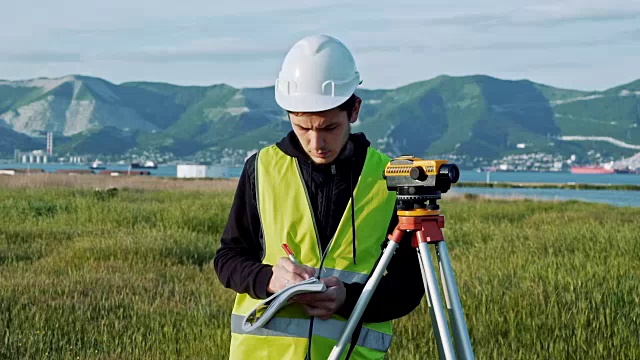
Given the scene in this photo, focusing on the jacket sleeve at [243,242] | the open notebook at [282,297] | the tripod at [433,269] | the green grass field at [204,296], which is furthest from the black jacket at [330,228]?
the green grass field at [204,296]

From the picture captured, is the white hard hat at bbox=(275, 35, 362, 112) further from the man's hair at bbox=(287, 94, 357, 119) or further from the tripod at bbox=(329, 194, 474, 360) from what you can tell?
the tripod at bbox=(329, 194, 474, 360)

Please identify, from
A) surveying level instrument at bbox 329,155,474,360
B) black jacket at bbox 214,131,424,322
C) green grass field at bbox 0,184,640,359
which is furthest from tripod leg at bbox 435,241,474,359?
green grass field at bbox 0,184,640,359

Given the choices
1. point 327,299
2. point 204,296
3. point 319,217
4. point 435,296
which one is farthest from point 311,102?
point 204,296

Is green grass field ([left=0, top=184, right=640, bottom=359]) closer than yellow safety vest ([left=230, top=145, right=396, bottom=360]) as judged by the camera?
No

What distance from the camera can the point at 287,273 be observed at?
2.93m

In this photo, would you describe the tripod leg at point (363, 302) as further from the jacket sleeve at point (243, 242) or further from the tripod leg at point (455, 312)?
the jacket sleeve at point (243, 242)

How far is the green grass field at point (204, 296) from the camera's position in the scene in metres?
6.36

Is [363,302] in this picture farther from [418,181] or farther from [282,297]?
[418,181]

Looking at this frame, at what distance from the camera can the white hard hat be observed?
121 inches

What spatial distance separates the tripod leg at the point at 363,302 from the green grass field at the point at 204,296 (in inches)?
118

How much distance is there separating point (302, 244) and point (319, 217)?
0.36 feet

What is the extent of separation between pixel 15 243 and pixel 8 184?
19222 millimetres

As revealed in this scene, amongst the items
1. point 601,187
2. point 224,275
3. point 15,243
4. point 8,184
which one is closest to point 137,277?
point 15,243

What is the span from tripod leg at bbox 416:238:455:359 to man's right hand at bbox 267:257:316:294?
1.15 ft
